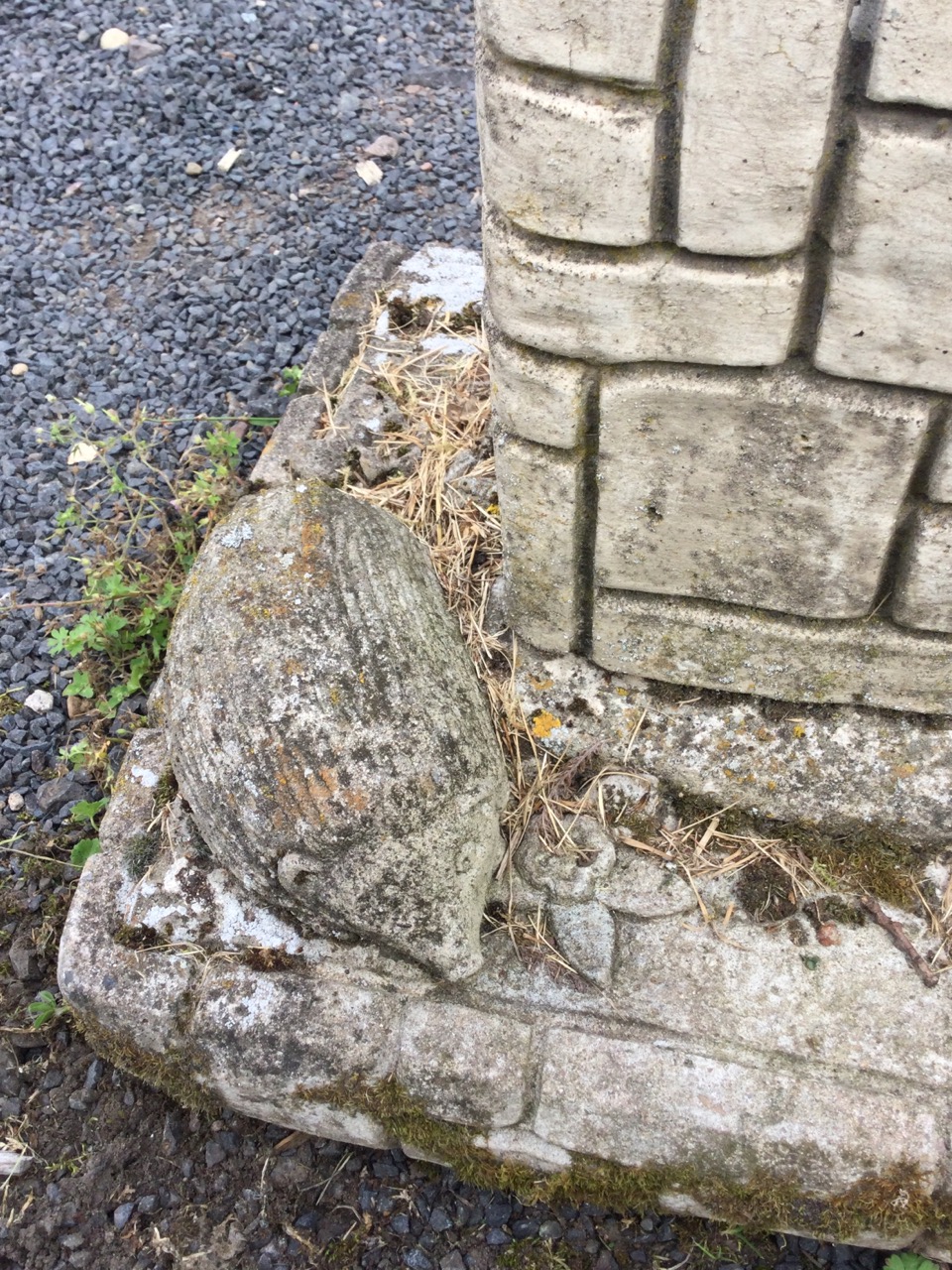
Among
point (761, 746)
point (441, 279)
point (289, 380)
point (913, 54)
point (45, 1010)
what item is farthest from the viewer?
point (289, 380)

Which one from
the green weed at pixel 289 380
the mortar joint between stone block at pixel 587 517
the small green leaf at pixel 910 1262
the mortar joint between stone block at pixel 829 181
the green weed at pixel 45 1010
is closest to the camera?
the mortar joint between stone block at pixel 829 181

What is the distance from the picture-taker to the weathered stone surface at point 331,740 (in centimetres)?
184

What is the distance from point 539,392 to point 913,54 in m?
0.71

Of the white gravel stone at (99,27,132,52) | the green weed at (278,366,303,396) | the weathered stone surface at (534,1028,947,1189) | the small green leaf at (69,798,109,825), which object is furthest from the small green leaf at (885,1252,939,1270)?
the white gravel stone at (99,27,132,52)

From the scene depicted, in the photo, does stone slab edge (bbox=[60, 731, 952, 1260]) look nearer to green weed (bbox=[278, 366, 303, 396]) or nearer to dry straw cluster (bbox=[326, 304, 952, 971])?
dry straw cluster (bbox=[326, 304, 952, 971])

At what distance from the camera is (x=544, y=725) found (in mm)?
2271

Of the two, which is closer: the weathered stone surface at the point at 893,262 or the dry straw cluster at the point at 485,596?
the weathered stone surface at the point at 893,262

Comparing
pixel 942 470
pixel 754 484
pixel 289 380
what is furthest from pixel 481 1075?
pixel 289 380

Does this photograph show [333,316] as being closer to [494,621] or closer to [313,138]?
[494,621]

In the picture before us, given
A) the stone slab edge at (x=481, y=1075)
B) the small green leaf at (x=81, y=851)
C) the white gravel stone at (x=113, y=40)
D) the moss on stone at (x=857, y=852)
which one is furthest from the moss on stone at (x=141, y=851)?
the white gravel stone at (x=113, y=40)

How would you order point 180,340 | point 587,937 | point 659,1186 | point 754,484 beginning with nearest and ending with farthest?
point 754,484
point 659,1186
point 587,937
point 180,340

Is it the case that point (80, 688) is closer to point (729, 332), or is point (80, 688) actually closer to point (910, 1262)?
point (729, 332)

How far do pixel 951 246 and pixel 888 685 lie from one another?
3.02 feet

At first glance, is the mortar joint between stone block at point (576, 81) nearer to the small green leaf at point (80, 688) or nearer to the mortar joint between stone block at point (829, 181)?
the mortar joint between stone block at point (829, 181)
